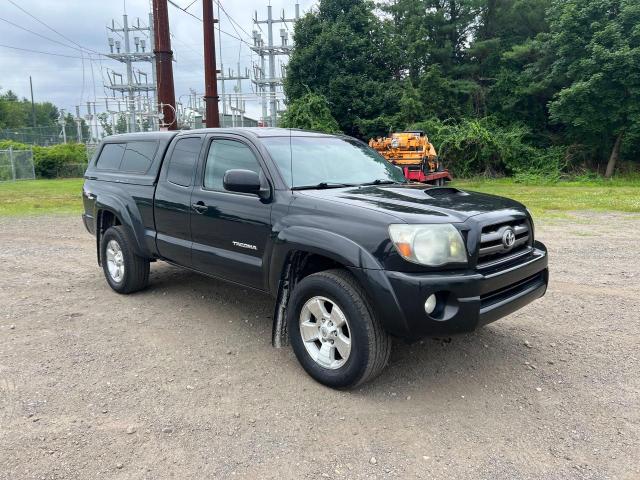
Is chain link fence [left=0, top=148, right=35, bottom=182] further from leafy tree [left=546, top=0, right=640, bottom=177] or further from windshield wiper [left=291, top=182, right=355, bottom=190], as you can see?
windshield wiper [left=291, top=182, right=355, bottom=190]

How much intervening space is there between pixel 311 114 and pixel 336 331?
69.6ft

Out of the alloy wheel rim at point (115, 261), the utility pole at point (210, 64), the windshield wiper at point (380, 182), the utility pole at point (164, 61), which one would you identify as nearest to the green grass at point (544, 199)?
the utility pole at point (164, 61)

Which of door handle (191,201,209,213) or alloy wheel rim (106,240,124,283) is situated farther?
alloy wheel rim (106,240,124,283)

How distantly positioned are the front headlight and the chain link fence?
31.3 m

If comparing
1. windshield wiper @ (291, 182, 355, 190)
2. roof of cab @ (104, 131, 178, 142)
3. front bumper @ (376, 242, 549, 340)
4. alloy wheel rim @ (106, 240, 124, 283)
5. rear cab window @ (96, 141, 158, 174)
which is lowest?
alloy wheel rim @ (106, 240, 124, 283)

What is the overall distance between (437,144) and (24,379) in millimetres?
22908

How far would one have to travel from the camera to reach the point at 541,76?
24.5 m

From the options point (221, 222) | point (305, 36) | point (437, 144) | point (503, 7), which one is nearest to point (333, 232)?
point (221, 222)

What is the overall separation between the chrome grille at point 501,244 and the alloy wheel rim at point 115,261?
13.5 ft

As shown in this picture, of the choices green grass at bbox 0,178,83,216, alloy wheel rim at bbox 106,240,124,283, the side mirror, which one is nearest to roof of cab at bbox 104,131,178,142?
alloy wheel rim at bbox 106,240,124,283

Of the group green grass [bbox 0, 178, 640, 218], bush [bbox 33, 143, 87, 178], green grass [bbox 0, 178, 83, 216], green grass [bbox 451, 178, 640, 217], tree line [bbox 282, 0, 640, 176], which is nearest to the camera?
green grass [bbox 451, 178, 640, 217]

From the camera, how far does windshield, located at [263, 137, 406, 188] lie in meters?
4.27

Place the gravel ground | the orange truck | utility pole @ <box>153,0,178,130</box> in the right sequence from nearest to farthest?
the gravel ground → utility pole @ <box>153,0,178,130</box> → the orange truck

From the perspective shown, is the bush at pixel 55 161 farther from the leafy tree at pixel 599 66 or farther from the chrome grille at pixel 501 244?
the chrome grille at pixel 501 244
